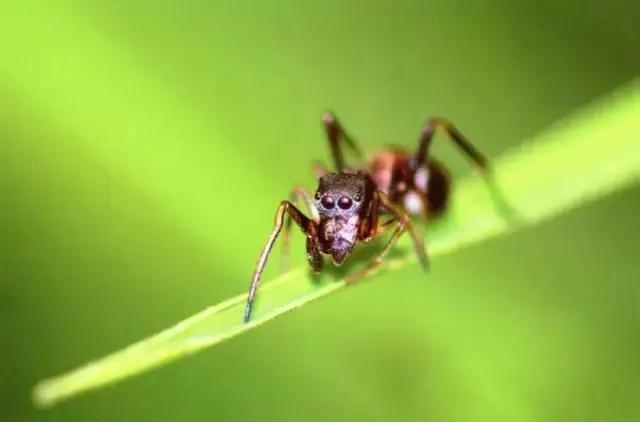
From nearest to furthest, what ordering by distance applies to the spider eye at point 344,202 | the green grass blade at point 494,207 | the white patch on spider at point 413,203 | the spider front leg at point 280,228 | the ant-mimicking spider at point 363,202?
the green grass blade at point 494,207
the spider front leg at point 280,228
the ant-mimicking spider at point 363,202
the spider eye at point 344,202
the white patch on spider at point 413,203

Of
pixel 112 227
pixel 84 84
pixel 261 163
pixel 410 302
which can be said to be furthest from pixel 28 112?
pixel 410 302

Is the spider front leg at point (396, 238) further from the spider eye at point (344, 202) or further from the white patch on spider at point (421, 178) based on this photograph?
the white patch on spider at point (421, 178)

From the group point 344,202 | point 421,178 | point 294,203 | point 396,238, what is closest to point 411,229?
point 396,238

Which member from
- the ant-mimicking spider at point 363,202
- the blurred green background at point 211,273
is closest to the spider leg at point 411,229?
the ant-mimicking spider at point 363,202

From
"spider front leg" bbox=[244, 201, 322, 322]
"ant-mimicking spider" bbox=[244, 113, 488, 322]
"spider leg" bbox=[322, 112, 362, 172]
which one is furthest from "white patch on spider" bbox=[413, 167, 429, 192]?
"spider front leg" bbox=[244, 201, 322, 322]

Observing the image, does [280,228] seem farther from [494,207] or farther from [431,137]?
[431,137]

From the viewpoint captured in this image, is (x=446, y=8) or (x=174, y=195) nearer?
(x=174, y=195)

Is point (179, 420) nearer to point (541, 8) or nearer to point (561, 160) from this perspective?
point (561, 160)

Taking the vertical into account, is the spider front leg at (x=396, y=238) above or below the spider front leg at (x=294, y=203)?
below
